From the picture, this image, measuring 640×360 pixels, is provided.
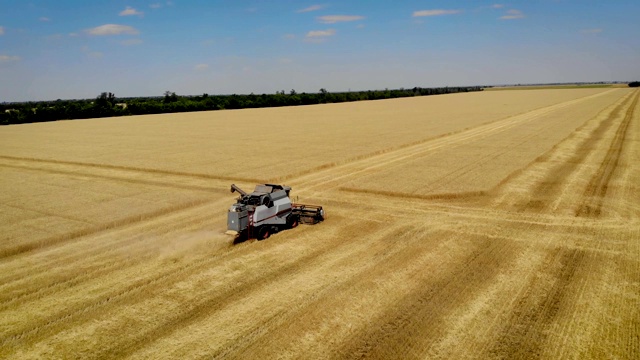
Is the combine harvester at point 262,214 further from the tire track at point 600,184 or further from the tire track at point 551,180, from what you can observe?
the tire track at point 600,184

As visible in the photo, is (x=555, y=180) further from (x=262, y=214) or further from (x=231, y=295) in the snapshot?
(x=231, y=295)

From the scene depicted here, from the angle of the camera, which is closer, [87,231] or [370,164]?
[87,231]

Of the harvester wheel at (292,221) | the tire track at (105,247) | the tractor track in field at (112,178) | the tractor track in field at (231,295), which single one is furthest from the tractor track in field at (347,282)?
the tractor track in field at (112,178)

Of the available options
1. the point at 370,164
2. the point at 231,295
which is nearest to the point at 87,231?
the point at 231,295

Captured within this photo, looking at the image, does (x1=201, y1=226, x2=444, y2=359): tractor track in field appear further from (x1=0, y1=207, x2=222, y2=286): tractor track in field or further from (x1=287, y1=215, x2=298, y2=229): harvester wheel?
(x1=0, y1=207, x2=222, y2=286): tractor track in field

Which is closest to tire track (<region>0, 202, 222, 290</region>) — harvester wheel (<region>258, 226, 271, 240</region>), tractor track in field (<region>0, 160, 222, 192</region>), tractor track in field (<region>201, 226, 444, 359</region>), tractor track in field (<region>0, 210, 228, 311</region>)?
tractor track in field (<region>0, 210, 228, 311</region>)

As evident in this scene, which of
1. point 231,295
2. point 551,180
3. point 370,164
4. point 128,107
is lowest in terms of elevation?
point 231,295

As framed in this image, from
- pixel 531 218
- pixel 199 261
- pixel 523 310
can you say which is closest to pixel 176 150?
pixel 199 261

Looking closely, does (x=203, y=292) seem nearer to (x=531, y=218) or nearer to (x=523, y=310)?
(x=523, y=310)
